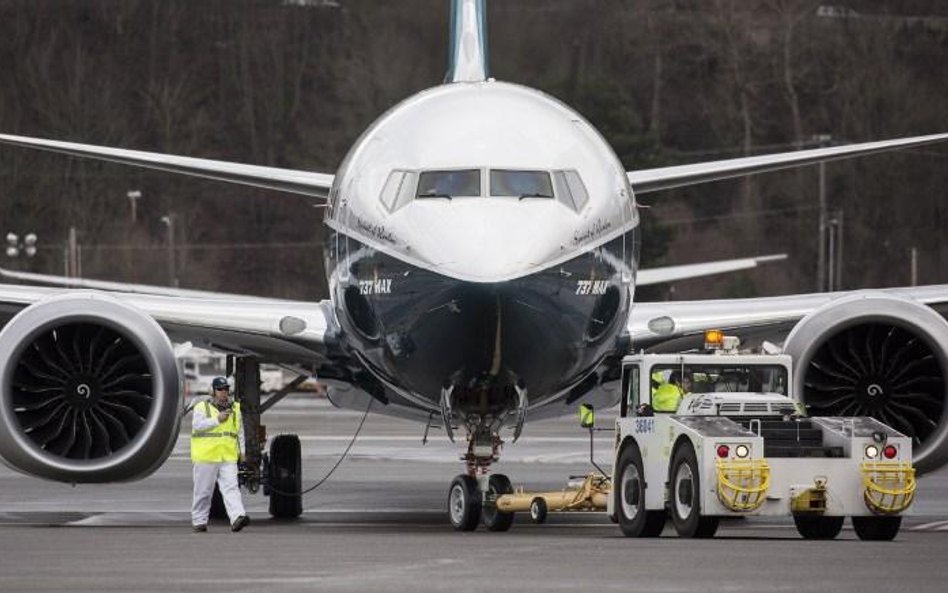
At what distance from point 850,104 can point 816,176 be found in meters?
4.40

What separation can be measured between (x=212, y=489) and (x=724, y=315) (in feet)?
16.6

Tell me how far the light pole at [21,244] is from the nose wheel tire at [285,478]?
144ft

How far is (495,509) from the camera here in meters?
19.2

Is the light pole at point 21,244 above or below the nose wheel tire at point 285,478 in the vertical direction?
above

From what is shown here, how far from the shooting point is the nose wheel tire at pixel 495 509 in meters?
19.2

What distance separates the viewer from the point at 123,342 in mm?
19938

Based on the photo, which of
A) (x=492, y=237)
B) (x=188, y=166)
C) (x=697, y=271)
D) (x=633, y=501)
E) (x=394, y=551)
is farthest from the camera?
(x=697, y=271)

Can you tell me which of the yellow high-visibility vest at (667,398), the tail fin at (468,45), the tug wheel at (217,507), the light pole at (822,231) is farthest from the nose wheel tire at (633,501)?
the light pole at (822,231)

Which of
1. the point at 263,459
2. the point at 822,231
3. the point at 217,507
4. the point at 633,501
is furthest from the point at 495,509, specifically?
the point at 822,231

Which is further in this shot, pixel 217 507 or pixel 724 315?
pixel 217 507

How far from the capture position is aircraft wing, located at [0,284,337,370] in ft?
68.0

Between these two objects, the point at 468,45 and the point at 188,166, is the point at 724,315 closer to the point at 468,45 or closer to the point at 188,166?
the point at 468,45

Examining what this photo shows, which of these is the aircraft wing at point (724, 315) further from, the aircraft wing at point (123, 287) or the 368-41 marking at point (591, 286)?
the aircraft wing at point (123, 287)

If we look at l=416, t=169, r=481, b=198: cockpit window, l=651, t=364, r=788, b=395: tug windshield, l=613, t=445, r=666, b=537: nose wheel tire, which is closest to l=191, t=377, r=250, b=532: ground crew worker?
l=416, t=169, r=481, b=198: cockpit window
